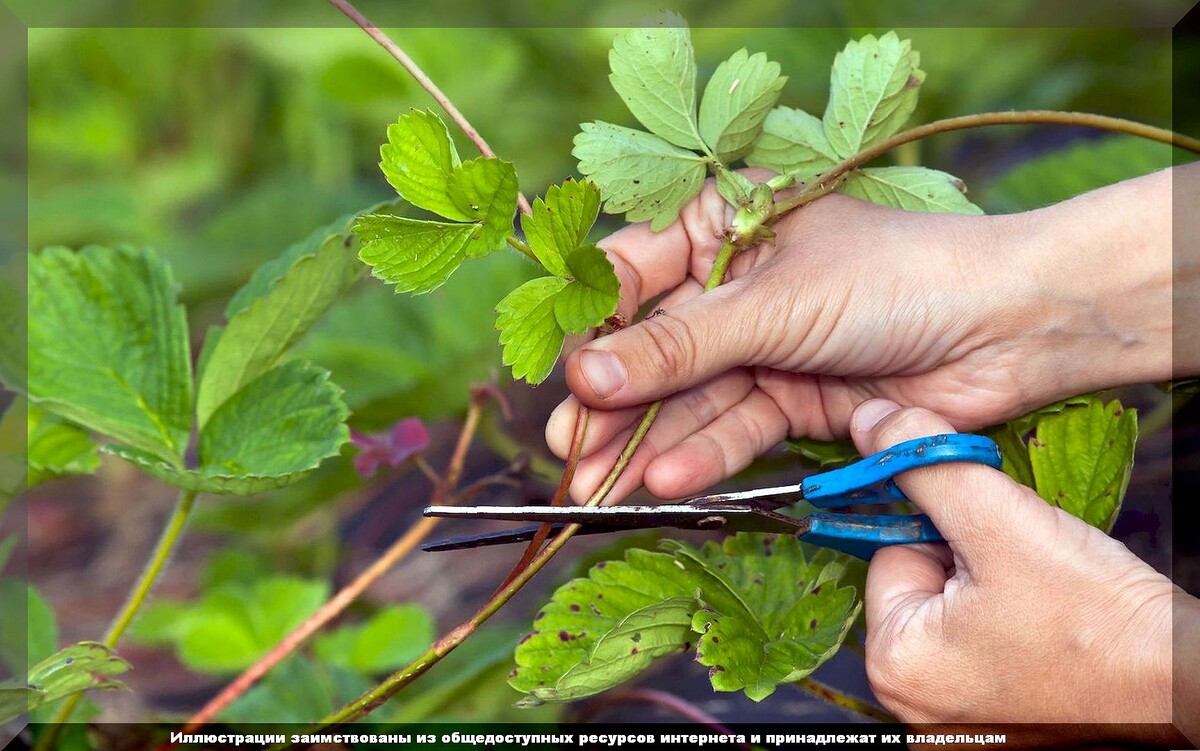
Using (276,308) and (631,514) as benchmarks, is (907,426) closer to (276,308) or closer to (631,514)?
(631,514)

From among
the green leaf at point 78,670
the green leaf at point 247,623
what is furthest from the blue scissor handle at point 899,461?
the green leaf at point 247,623

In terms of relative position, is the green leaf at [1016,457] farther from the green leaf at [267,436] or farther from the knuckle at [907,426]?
the green leaf at [267,436]

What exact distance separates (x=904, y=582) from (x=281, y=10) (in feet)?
7.33

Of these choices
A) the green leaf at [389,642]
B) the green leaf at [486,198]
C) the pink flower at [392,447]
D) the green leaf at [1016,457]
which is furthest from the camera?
the green leaf at [389,642]

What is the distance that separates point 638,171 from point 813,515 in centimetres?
35

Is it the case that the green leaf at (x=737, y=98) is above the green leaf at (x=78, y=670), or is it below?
above

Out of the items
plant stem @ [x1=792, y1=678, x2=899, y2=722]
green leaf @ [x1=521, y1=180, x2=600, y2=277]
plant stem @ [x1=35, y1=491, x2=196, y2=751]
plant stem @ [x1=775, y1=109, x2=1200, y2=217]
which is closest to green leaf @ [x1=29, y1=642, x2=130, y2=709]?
plant stem @ [x1=35, y1=491, x2=196, y2=751]

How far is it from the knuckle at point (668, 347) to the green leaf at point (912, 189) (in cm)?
26

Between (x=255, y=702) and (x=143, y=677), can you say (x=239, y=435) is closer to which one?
(x=255, y=702)

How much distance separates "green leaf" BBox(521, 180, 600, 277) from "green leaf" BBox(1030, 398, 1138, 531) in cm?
49

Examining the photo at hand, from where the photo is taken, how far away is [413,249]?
2.66 ft

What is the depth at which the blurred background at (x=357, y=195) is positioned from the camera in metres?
1.42

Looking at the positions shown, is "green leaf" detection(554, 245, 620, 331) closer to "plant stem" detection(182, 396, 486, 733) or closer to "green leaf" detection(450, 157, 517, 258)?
"green leaf" detection(450, 157, 517, 258)

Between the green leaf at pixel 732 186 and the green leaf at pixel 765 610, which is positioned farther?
the green leaf at pixel 732 186
